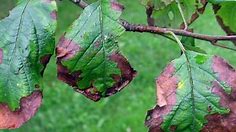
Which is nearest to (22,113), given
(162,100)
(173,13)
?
(162,100)

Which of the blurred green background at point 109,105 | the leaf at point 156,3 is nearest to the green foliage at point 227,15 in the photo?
the leaf at point 156,3

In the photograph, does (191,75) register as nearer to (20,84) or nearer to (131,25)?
(131,25)

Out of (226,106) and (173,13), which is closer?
(226,106)

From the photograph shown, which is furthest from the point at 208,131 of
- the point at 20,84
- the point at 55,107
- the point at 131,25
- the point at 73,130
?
the point at 55,107

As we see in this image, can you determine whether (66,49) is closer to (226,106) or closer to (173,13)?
(226,106)

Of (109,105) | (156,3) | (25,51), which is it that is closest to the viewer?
(25,51)

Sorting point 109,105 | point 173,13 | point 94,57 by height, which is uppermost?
point 94,57

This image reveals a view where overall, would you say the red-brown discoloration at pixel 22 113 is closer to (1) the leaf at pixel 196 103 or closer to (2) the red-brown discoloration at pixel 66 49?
(2) the red-brown discoloration at pixel 66 49
